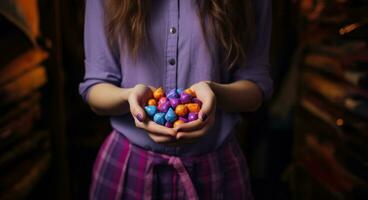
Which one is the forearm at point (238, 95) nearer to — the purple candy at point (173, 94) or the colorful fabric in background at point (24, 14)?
the purple candy at point (173, 94)

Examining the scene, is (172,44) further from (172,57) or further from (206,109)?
(206,109)

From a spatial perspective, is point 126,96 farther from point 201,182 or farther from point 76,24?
point 76,24

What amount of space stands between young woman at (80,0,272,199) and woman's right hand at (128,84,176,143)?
1 centimetres

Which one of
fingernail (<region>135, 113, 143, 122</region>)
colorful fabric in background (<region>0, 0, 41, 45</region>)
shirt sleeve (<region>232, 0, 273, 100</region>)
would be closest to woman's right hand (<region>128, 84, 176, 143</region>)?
fingernail (<region>135, 113, 143, 122</region>)

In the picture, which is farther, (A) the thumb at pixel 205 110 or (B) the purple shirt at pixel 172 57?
(B) the purple shirt at pixel 172 57

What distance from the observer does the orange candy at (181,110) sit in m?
0.78

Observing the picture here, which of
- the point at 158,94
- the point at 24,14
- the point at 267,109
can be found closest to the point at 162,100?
the point at 158,94

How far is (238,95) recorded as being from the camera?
87 cm

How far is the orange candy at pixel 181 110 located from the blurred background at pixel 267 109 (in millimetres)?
595

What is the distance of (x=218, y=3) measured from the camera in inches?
34.2

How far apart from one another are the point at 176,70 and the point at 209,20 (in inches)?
4.6

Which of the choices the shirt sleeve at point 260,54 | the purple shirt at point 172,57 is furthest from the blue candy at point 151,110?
the shirt sleeve at point 260,54

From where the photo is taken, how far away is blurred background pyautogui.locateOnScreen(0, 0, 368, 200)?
1.29m

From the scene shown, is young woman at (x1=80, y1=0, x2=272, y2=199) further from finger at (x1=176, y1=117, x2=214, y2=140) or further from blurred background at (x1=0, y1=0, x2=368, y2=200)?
blurred background at (x1=0, y1=0, x2=368, y2=200)
